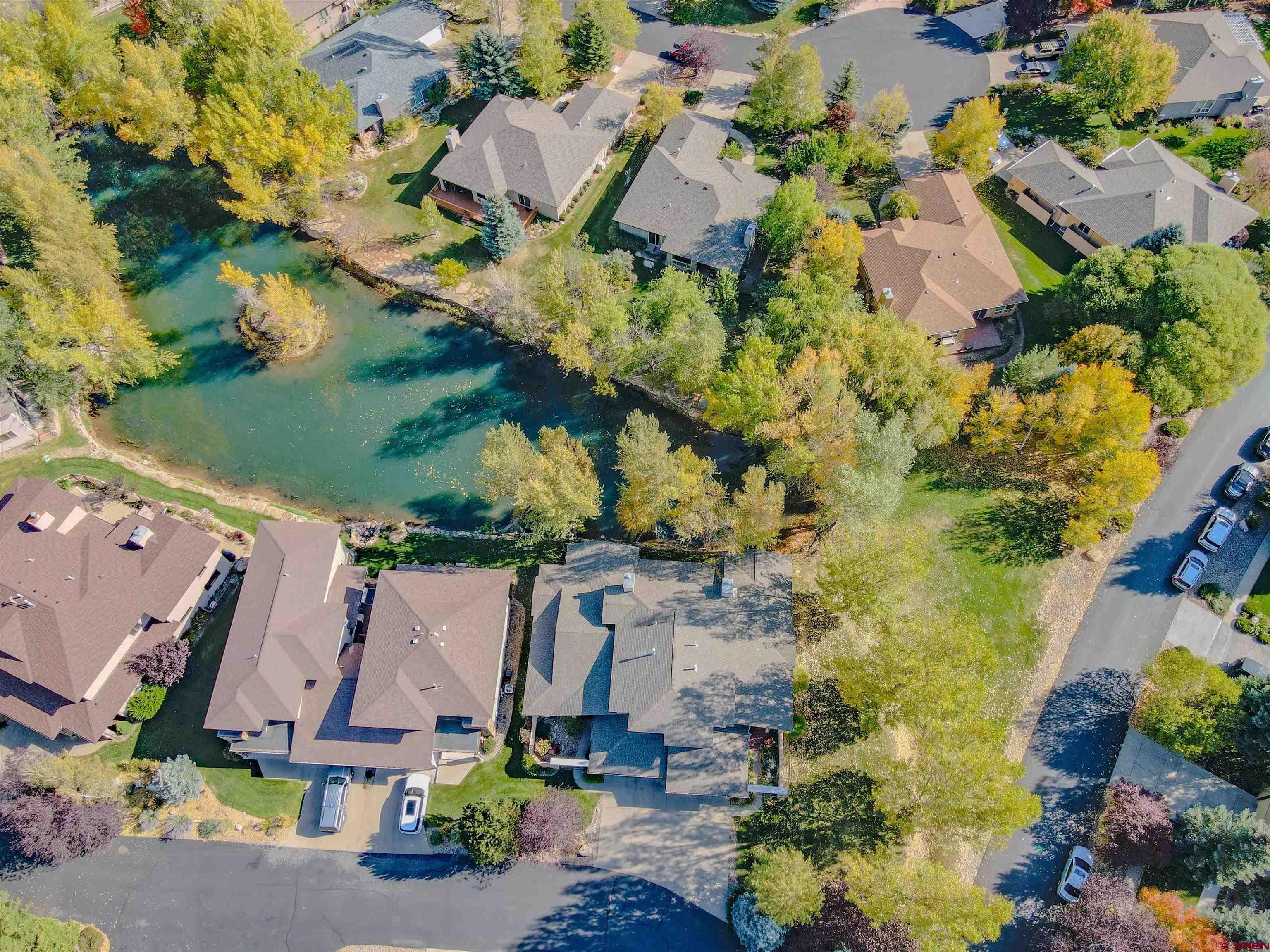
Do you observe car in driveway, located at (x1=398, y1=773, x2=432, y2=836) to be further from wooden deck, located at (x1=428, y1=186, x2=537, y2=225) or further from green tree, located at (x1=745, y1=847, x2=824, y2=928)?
wooden deck, located at (x1=428, y1=186, x2=537, y2=225)

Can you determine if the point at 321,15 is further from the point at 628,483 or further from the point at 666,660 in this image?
the point at 666,660

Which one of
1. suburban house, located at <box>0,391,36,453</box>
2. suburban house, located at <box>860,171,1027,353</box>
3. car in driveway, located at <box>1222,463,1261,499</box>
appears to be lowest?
car in driveway, located at <box>1222,463,1261,499</box>

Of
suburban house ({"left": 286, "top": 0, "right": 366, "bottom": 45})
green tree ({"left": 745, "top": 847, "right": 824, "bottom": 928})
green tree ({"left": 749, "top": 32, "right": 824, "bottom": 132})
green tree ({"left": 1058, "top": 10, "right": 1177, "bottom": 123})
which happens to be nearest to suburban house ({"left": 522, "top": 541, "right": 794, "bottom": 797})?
green tree ({"left": 745, "top": 847, "right": 824, "bottom": 928})

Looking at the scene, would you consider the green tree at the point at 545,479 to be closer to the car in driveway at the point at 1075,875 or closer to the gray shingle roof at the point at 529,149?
the gray shingle roof at the point at 529,149

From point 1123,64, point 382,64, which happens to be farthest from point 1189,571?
point 382,64

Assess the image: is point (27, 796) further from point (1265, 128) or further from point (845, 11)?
Answer: point (1265, 128)

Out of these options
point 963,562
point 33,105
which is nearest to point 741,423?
point 963,562

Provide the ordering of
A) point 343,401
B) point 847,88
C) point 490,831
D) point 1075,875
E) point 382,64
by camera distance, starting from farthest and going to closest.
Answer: point 382,64 → point 847,88 → point 343,401 → point 1075,875 → point 490,831
